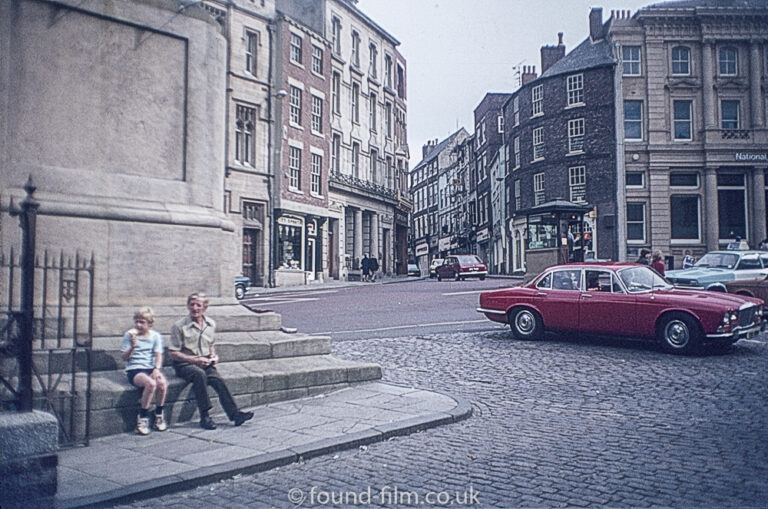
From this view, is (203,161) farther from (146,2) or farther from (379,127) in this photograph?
(379,127)

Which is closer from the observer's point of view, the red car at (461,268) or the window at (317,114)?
the red car at (461,268)

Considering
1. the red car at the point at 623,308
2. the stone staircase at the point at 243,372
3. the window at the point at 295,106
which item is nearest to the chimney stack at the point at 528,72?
the window at the point at 295,106

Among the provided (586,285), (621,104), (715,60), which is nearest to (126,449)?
A: (586,285)

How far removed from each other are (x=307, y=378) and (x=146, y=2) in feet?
→ 16.0

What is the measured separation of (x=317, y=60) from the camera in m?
39.5

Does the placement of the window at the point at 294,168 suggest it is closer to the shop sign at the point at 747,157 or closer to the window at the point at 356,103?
the window at the point at 356,103

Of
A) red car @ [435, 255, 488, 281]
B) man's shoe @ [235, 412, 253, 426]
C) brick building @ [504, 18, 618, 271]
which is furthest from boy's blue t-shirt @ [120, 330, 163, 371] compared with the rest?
red car @ [435, 255, 488, 281]

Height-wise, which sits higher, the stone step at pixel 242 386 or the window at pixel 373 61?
the window at pixel 373 61

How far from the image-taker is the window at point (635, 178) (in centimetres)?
3906

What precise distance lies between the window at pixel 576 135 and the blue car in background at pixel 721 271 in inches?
965

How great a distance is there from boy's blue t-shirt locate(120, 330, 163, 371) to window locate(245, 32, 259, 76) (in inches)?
1166

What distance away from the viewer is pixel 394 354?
11.4 m

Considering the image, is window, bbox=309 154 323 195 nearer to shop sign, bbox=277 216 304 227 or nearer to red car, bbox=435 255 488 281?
shop sign, bbox=277 216 304 227

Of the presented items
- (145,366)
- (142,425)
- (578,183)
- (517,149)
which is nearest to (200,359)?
(145,366)
